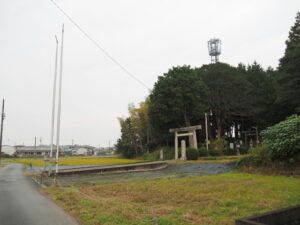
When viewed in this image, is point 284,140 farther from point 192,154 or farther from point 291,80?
point 291,80

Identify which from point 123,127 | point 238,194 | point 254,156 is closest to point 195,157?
point 254,156

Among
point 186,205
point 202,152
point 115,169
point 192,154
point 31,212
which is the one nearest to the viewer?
point 31,212

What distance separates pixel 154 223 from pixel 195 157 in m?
18.8

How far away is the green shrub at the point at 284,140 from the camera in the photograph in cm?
1088

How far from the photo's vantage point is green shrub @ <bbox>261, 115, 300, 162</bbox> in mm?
10883

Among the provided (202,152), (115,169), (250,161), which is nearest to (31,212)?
(250,161)

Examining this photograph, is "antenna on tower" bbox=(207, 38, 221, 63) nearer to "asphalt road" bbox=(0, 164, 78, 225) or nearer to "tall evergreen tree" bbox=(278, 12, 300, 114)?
"tall evergreen tree" bbox=(278, 12, 300, 114)

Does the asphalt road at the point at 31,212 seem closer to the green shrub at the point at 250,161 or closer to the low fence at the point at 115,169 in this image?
the low fence at the point at 115,169

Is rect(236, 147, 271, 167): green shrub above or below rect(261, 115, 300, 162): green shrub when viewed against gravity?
below

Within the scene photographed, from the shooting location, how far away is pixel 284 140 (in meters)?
11.2

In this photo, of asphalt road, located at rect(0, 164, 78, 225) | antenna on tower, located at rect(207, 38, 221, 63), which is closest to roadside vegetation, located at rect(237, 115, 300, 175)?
asphalt road, located at rect(0, 164, 78, 225)

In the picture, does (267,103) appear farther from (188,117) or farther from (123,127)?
(123,127)

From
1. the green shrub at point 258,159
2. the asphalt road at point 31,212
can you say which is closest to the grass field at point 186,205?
the asphalt road at point 31,212

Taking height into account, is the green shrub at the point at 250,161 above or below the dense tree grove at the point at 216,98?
below
